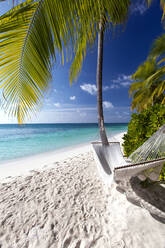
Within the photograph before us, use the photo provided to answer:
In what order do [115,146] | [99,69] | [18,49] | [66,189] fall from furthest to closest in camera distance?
1. [115,146]
2. [99,69]
3. [66,189]
4. [18,49]

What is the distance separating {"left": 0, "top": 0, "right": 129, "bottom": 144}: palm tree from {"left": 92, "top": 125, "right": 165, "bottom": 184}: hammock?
Result: 993mm

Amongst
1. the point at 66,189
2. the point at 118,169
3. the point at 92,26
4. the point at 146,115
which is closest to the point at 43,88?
the point at 92,26

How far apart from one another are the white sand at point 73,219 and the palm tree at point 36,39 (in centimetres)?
102

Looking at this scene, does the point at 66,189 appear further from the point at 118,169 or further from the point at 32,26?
the point at 32,26

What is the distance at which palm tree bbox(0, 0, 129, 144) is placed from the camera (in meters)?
0.63

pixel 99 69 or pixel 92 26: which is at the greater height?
pixel 99 69

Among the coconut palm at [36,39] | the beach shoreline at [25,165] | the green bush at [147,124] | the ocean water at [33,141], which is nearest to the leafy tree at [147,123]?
the green bush at [147,124]

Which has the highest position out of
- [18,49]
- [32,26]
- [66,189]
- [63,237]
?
[32,26]

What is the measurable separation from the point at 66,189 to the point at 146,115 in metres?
1.78

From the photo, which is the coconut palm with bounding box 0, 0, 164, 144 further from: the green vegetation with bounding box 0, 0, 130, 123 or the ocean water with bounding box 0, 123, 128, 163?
the ocean water with bounding box 0, 123, 128, 163

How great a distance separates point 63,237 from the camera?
92 cm

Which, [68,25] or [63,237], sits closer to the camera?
[68,25]

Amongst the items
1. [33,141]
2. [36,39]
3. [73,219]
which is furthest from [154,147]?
[33,141]

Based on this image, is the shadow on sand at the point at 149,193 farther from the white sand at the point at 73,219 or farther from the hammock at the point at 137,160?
the hammock at the point at 137,160
